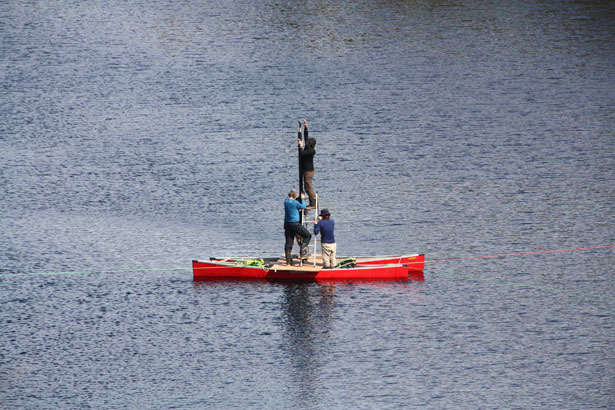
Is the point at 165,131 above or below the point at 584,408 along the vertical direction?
above

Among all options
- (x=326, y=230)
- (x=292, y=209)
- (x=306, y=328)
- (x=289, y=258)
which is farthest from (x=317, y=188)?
(x=306, y=328)

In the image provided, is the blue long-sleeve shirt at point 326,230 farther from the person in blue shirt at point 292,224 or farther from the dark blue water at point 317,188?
the dark blue water at point 317,188

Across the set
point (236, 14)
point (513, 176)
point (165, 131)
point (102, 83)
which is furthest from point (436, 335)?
point (236, 14)

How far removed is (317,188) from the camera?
1929 inches

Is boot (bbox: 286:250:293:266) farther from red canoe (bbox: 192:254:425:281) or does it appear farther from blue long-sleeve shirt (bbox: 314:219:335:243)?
blue long-sleeve shirt (bbox: 314:219:335:243)

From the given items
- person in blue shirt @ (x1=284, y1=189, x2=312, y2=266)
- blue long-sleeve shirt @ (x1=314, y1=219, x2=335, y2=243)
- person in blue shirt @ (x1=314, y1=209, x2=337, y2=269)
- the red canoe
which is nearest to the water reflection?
the red canoe

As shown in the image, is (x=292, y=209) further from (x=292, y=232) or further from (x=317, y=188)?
(x=317, y=188)

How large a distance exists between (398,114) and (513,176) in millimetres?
14952

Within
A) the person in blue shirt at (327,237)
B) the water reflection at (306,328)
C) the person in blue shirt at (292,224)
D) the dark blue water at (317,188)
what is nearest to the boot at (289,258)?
the person in blue shirt at (292,224)

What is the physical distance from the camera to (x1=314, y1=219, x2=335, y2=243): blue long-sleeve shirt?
3459 cm

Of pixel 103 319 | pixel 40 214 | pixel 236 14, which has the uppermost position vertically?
pixel 236 14

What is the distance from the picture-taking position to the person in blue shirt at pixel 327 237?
3459 cm

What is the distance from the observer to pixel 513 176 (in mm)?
50469

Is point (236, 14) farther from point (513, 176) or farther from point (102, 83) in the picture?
point (513, 176)
